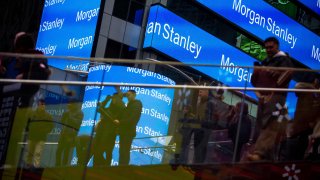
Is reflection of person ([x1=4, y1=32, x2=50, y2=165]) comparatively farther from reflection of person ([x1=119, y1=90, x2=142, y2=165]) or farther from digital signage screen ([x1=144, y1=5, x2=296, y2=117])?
digital signage screen ([x1=144, y1=5, x2=296, y2=117])

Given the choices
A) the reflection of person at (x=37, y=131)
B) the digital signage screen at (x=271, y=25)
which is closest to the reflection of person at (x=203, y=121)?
the reflection of person at (x=37, y=131)

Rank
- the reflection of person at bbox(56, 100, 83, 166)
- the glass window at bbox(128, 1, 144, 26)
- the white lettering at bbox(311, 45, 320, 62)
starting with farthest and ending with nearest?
the white lettering at bbox(311, 45, 320, 62)
the glass window at bbox(128, 1, 144, 26)
the reflection of person at bbox(56, 100, 83, 166)

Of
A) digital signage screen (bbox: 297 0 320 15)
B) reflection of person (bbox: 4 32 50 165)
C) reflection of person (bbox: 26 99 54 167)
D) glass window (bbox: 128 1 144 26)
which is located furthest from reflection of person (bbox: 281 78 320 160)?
digital signage screen (bbox: 297 0 320 15)

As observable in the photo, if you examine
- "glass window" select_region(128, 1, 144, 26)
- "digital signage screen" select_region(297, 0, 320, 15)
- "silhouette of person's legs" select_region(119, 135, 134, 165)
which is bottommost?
"silhouette of person's legs" select_region(119, 135, 134, 165)

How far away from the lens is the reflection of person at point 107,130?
11.6 meters

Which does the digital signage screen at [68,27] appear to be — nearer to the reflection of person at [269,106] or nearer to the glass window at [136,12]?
the glass window at [136,12]

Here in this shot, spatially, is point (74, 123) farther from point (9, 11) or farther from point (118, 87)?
point (9, 11)

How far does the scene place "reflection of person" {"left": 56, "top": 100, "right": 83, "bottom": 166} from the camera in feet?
38.5

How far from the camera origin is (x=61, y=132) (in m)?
11.8

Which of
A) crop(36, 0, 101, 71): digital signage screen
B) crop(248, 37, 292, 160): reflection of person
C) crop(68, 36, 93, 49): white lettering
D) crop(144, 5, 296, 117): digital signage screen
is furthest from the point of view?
crop(144, 5, 296, 117): digital signage screen

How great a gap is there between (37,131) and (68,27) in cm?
1595

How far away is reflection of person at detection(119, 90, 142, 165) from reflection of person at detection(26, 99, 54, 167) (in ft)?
3.23

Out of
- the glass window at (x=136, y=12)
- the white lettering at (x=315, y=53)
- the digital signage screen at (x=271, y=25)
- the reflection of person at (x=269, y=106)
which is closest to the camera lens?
the reflection of person at (x=269, y=106)

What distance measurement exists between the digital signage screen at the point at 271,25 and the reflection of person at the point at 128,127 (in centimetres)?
1768
